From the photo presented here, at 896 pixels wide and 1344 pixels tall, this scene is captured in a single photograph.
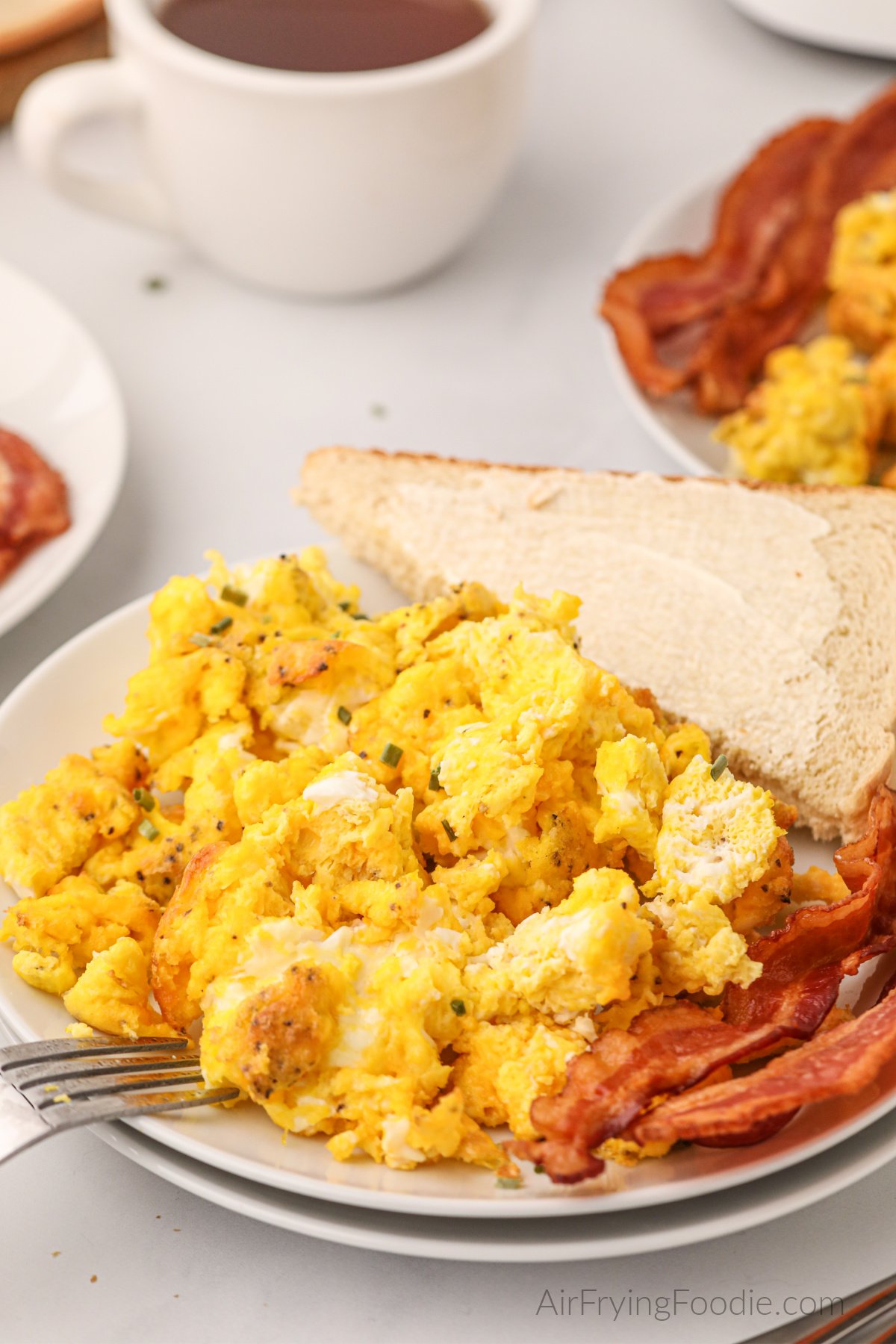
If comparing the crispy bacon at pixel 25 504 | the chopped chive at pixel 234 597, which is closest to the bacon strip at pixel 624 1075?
the chopped chive at pixel 234 597

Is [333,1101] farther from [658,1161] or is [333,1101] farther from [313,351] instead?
[313,351]

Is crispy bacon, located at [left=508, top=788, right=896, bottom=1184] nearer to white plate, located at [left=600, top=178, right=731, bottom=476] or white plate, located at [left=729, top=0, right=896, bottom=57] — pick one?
white plate, located at [left=600, top=178, right=731, bottom=476]

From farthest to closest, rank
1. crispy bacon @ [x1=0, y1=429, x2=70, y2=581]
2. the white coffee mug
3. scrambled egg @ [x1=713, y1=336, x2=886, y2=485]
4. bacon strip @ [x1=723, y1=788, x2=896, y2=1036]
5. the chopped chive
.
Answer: the white coffee mug, scrambled egg @ [x1=713, y1=336, x2=886, y2=485], crispy bacon @ [x1=0, y1=429, x2=70, y2=581], the chopped chive, bacon strip @ [x1=723, y1=788, x2=896, y2=1036]

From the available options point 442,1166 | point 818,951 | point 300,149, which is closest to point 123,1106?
point 442,1166

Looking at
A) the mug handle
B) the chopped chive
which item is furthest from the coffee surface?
the chopped chive

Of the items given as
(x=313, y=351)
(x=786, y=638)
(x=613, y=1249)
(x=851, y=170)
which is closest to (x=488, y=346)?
(x=313, y=351)

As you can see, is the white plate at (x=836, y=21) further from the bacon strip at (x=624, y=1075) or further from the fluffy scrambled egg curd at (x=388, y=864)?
the bacon strip at (x=624, y=1075)

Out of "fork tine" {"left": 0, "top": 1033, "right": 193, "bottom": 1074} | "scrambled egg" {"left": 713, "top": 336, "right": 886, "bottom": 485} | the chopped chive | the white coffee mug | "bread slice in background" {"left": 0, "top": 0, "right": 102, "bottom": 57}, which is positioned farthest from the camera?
"bread slice in background" {"left": 0, "top": 0, "right": 102, "bottom": 57}
